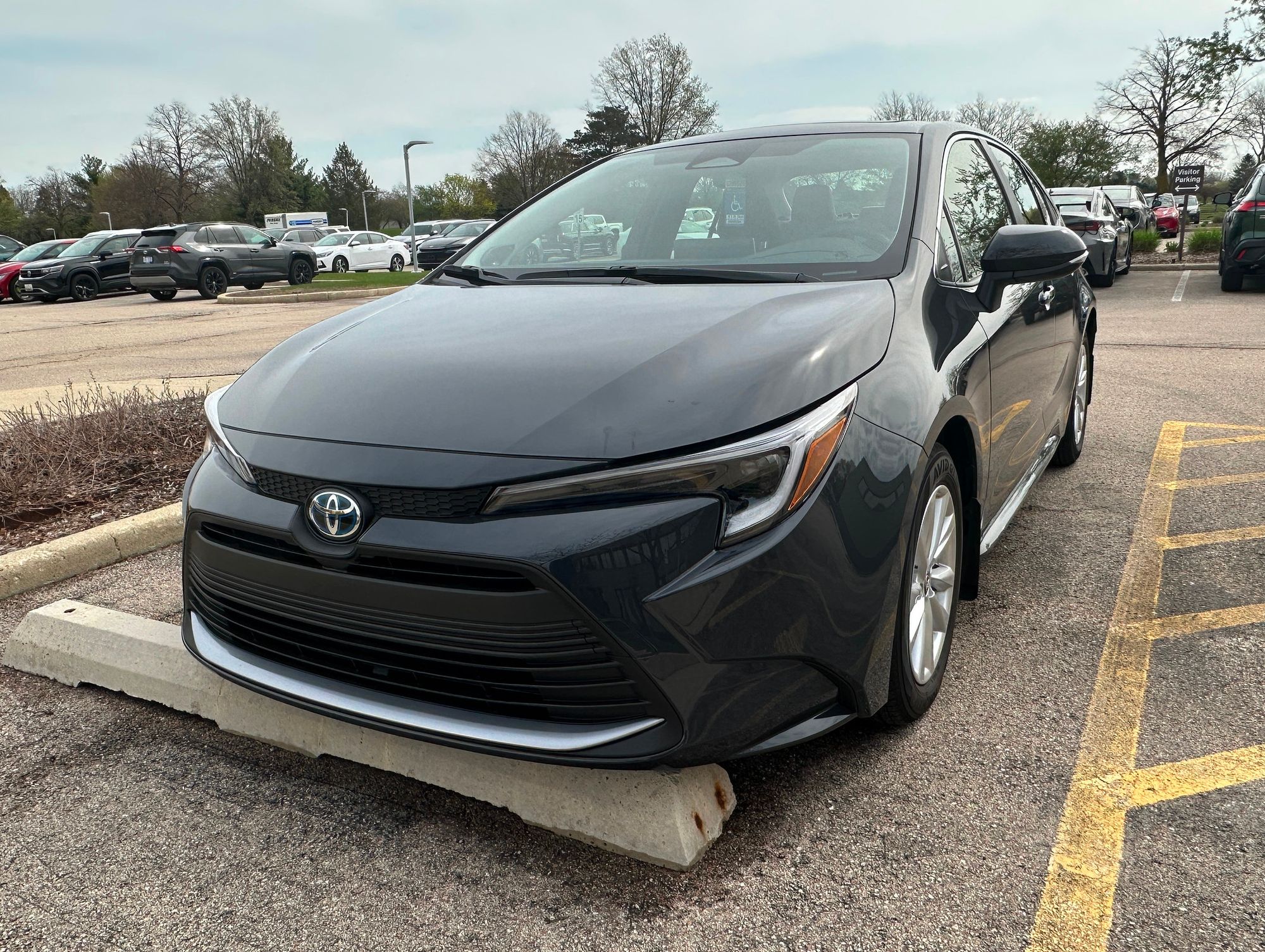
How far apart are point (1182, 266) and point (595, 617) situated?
1906 centimetres

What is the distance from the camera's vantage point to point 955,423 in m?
2.64

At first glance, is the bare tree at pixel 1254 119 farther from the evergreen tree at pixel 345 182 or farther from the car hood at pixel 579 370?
the evergreen tree at pixel 345 182

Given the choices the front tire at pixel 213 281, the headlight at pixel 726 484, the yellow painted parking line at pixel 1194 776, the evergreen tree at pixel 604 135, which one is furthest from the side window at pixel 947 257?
the evergreen tree at pixel 604 135

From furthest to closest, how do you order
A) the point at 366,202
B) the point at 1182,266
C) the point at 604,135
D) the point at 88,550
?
the point at 366,202, the point at 604,135, the point at 1182,266, the point at 88,550

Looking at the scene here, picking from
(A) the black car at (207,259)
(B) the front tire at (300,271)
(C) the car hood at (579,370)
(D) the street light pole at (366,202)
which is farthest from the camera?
(D) the street light pole at (366,202)

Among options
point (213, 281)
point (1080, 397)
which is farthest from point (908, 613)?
point (213, 281)

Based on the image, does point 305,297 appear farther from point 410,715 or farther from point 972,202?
point 410,715

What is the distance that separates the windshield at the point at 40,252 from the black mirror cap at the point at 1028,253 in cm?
2519

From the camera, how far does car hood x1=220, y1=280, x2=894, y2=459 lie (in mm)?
1995

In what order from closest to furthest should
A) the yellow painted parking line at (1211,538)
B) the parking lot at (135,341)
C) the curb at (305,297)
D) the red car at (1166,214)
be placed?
the yellow painted parking line at (1211,538)
the parking lot at (135,341)
the curb at (305,297)
the red car at (1166,214)

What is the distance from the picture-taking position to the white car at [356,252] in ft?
97.1

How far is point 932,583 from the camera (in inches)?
103

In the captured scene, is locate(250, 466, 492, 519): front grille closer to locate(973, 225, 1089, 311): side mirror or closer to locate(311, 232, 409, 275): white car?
locate(973, 225, 1089, 311): side mirror

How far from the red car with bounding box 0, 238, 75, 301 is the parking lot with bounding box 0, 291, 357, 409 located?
1424mm
